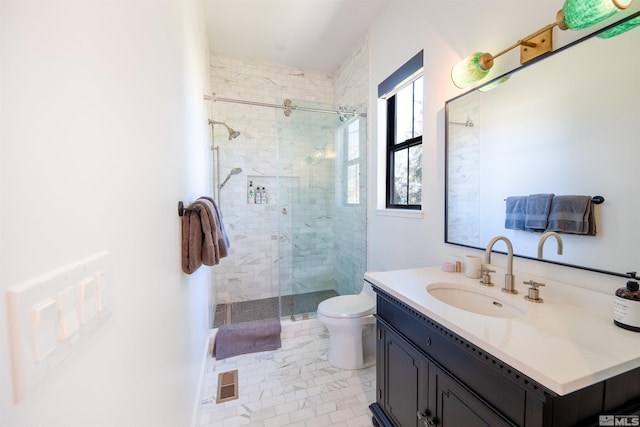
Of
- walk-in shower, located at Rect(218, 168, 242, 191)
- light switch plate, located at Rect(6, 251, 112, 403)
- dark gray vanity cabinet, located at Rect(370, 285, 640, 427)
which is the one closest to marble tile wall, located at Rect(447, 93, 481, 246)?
dark gray vanity cabinet, located at Rect(370, 285, 640, 427)

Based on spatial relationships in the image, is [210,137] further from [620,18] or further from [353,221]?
[620,18]

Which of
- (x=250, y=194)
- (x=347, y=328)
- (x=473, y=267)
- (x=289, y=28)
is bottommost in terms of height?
(x=347, y=328)

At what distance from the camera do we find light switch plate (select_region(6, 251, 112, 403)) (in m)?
0.29

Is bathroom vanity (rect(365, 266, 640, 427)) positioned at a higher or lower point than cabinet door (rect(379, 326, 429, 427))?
higher

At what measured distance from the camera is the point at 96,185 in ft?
1.61

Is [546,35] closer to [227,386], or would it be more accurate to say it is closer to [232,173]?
[227,386]

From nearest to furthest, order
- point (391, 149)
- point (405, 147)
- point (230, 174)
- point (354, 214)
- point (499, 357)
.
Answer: point (499, 357) → point (405, 147) → point (391, 149) → point (354, 214) → point (230, 174)

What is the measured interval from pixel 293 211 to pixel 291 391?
1.64 meters

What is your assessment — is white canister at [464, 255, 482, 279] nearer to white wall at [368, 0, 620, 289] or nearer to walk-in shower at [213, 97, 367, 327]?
white wall at [368, 0, 620, 289]

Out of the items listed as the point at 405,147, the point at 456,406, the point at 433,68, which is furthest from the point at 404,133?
the point at 456,406

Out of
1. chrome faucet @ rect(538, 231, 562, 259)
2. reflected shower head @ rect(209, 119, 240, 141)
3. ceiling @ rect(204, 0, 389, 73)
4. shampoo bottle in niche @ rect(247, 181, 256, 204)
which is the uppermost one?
ceiling @ rect(204, 0, 389, 73)

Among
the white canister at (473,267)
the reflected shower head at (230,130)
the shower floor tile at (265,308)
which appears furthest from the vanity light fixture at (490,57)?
→ the shower floor tile at (265,308)

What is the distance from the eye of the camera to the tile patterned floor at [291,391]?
1.59 m

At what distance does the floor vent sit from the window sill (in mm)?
1753
